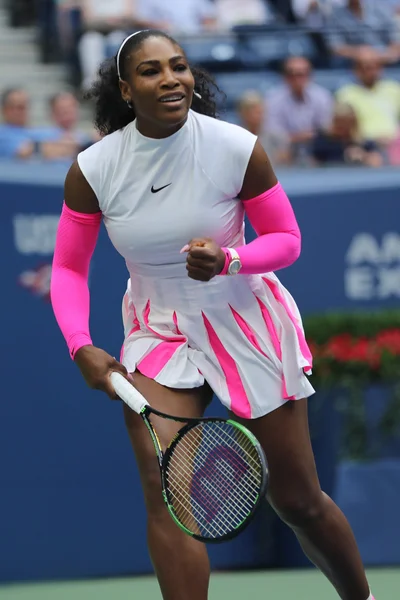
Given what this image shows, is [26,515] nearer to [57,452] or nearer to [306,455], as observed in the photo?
[57,452]

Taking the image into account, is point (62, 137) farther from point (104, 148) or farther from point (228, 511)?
point (228, 511)

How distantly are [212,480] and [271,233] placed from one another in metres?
0.66

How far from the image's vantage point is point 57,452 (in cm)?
488

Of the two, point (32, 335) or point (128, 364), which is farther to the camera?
point (32, 335)

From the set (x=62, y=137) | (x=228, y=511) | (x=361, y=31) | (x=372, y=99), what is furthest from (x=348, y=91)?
(x=228, y=511)

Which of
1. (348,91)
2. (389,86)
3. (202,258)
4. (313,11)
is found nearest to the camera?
(202,258)

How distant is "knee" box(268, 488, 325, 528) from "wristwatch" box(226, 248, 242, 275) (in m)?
0.67

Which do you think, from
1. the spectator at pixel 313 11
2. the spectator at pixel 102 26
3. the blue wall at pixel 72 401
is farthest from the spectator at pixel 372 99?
the blue wall at pixel 72 401

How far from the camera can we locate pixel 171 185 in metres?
3.18

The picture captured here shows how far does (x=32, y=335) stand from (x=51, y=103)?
Answer: 2.25 metres

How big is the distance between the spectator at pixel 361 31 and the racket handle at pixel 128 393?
6131 millimetres

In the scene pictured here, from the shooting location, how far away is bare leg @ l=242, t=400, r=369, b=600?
329 centimetres

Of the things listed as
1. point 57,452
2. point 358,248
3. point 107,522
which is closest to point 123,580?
point 107,522

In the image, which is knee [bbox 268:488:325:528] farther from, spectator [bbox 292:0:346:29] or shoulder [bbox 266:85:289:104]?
spectator [bbox 292:0:346:29]
